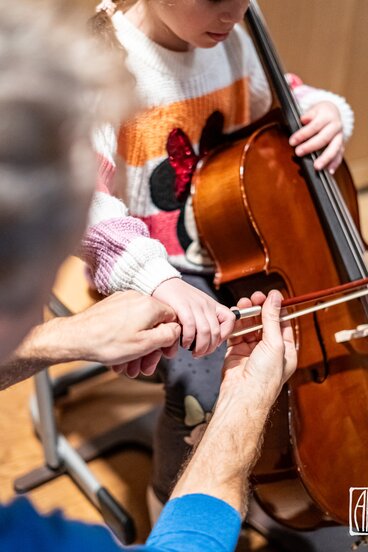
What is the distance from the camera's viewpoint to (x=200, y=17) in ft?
3.08

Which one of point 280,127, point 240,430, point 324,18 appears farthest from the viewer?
point 324,18

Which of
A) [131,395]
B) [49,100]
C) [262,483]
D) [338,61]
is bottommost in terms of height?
[131,395]

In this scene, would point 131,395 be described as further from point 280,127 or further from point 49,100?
point 49,100

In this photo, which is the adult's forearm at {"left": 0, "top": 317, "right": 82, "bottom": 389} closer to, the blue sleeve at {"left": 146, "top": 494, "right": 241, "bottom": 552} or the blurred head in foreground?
the blue sleeve at {"left": 146, "top": 494, "right": 241, "bottom": 552}

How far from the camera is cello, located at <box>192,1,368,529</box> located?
92 cm

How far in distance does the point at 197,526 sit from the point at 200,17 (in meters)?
0.66

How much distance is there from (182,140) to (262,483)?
516 mm

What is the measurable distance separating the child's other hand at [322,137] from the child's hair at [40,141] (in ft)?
2.16

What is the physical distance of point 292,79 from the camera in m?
1.28

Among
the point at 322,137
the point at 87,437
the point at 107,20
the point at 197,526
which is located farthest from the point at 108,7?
the point at 87,437

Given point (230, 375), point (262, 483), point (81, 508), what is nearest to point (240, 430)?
point (230, 375)

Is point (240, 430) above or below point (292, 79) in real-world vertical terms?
below

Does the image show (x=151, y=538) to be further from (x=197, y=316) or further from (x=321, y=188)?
(x=321, y=188)

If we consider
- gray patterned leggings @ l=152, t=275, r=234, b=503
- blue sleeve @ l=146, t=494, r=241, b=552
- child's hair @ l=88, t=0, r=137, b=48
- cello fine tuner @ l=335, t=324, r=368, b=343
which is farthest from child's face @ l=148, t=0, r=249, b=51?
blue sleeve @ l=146, t=494, r=241, b=552
